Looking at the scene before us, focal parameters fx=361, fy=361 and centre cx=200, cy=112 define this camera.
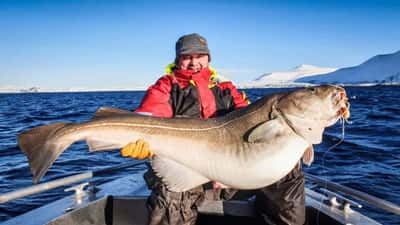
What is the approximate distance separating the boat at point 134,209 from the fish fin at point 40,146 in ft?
2.38

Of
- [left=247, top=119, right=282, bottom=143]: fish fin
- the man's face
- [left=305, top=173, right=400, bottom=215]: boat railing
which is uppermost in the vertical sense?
the man's face

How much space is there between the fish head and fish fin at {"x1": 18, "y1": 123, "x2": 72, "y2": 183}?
2220mm

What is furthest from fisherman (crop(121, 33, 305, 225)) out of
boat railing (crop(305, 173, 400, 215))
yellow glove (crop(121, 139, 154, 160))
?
boat railing (crop(305, 173, 400, 215))

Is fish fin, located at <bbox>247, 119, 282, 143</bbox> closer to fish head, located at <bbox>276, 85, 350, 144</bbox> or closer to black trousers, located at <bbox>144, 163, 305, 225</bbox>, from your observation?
fish head, located at <bbox>276, 85, 350, 144</bbox>

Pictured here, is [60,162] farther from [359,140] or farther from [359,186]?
[359,140]

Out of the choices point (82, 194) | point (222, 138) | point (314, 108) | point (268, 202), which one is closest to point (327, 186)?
point (268, 202)

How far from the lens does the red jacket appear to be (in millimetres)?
4312

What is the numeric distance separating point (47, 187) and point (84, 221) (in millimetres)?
645

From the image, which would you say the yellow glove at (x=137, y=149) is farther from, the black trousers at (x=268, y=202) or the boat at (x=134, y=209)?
the boat at (x=134, y=209)

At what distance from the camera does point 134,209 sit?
4.81 m

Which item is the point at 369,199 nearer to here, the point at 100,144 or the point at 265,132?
the point at 265,132

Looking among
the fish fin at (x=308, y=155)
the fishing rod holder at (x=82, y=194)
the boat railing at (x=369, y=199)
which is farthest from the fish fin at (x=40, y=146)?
the boat railing at (x=369, y=199)

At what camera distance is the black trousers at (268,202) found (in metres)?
3.85

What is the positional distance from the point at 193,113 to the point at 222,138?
36.9 inches
